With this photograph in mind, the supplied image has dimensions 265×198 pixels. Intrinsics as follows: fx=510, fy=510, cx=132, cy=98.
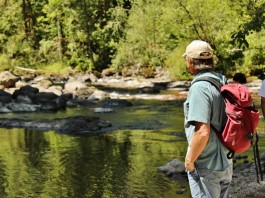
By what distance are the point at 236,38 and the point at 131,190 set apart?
325 cm

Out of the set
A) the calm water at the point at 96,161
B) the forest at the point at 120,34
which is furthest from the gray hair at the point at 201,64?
the forest at the point at 120,34

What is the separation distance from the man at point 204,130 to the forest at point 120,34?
1030 inches

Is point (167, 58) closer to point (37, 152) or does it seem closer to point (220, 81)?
point (37, 152)

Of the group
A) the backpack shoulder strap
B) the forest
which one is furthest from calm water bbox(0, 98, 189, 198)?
the forest

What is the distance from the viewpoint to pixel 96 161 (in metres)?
11.8

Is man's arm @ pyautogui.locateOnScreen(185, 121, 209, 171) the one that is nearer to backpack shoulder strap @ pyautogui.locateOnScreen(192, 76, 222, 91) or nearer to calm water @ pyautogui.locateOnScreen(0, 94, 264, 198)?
backpack shoulder strap @ pyautogui.locateOnScreen(192, 76, 222, 91)

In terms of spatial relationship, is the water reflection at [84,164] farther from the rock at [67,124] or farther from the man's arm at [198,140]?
the man's arm at [198,140]

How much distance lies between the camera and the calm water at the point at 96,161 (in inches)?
359

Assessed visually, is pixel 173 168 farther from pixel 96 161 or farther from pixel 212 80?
pixel 212 80

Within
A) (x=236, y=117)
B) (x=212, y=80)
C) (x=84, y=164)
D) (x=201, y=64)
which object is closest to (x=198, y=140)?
(x=236, y=117)

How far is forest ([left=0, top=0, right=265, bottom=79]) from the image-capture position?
110 feet

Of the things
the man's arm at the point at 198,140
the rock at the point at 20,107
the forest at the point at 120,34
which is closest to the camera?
the man's arm at the point at 198,140

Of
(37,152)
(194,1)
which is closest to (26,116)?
(37,152)

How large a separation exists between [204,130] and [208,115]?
11 centimetres
